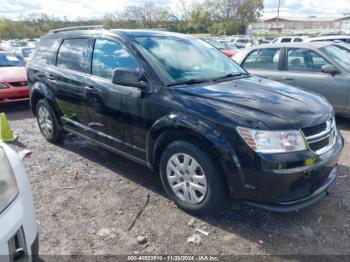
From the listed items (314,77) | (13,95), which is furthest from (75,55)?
(314,77)

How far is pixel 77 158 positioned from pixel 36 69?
1.61 meters

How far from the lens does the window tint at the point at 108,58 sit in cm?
356

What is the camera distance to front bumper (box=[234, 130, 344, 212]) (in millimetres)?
2562

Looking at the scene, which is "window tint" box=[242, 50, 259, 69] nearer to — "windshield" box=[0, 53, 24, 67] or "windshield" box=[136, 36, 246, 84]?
"windshield" box=[136, 36, 246, 84]

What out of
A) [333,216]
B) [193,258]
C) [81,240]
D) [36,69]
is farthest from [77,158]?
[333,216]

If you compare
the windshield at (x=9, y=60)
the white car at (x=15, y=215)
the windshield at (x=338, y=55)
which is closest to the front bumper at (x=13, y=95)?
the windshield at (x=9, y=60)

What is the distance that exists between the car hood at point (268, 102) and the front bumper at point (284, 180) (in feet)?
0.94

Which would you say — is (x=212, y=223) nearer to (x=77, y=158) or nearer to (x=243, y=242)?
(x=243, y=242)

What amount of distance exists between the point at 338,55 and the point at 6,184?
5.96 meters

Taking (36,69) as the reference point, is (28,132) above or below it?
below

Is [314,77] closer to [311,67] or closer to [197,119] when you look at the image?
[311,67]

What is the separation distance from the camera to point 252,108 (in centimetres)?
274

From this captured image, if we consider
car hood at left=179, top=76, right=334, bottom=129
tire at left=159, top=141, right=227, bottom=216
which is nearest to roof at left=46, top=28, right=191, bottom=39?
car hood at left=179, top=76, right=334, bottom=129

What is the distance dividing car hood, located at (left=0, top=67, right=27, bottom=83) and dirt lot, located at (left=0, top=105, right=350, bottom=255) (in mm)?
4164
